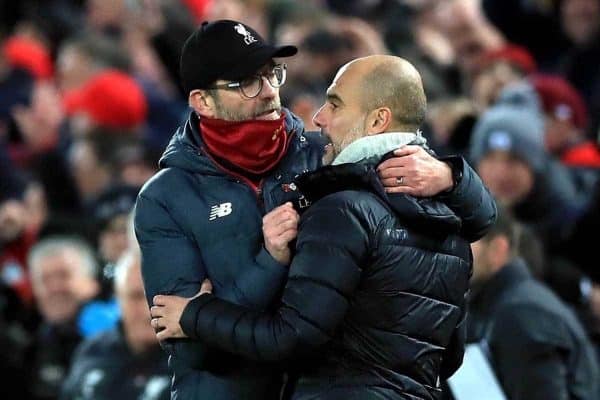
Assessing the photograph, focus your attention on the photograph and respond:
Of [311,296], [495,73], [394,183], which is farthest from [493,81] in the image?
[311,296]

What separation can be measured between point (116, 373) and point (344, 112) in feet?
9.80

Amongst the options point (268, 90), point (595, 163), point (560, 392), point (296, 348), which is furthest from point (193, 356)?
point (595, 163)

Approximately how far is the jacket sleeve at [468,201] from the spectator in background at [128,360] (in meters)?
2.53

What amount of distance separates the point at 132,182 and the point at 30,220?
0.92 m

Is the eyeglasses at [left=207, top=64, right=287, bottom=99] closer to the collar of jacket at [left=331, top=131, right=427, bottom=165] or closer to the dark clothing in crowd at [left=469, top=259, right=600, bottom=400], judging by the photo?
the collar of jacket at [left=331, top=131, right=427, bottom=165]

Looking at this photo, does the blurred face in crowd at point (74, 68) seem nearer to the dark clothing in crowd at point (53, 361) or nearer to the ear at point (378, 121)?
the dark clothing in crowd at point (53, 361)

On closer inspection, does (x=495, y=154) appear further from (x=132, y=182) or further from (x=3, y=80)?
(x=3, y=80)

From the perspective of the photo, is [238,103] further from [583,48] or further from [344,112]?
[583,48]

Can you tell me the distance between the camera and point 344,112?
13.5 ft

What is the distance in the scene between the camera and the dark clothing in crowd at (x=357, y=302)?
390cm

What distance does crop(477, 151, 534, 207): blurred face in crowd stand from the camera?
7.68 m

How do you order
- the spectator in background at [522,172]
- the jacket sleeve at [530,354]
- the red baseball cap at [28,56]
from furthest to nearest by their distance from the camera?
the red baseball cap at [28,56], the spectator in background at [522,172], the jacket sleeve at [530,354]

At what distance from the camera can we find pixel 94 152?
9312 mm

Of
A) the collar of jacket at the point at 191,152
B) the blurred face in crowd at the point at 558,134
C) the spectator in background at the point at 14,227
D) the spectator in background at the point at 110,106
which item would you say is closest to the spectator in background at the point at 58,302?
the spectator in background at the point at 14,227
